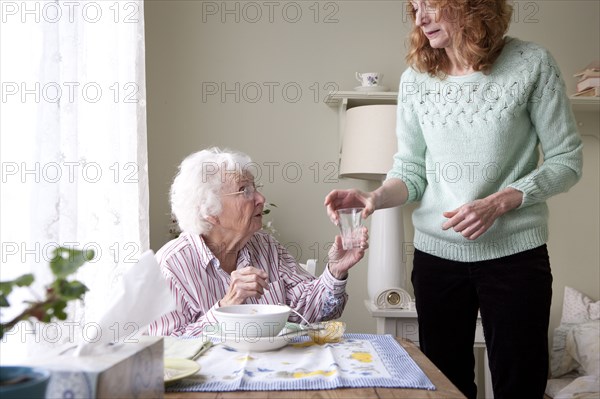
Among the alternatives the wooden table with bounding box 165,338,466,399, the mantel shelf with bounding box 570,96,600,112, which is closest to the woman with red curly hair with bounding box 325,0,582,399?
the wooden table with bounding box 165,338,466,399

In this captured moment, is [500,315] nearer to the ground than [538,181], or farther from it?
nearer to the ground

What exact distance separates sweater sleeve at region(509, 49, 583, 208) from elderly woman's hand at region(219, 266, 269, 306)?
67cm

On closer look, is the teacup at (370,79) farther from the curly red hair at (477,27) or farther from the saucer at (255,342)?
the saucer at (255,342)

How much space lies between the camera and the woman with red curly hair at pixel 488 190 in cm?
161

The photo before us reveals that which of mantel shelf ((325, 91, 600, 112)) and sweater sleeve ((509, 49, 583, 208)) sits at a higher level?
mantel shelf ((325, 91, 600, 112))

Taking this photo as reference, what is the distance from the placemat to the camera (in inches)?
40.4

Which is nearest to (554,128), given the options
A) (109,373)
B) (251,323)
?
(251,323)

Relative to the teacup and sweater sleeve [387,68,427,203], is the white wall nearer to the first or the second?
the teacup

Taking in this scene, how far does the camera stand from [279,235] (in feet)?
10.3

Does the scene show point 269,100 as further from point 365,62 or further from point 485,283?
point 485,283

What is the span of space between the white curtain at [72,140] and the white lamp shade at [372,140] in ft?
3.11

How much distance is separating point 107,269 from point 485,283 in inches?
44.5

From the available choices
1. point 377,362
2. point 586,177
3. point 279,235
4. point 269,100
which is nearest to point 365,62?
point 269,100

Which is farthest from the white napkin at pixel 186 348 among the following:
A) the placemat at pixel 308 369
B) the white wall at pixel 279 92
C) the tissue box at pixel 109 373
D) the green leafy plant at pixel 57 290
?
the white wall at pixel 279 92
